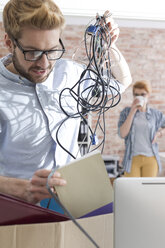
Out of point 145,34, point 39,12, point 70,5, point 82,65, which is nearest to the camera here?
point 39,12

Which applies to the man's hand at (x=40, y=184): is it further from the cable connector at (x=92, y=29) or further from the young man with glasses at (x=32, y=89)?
the cable connector at (x=92, y=29)

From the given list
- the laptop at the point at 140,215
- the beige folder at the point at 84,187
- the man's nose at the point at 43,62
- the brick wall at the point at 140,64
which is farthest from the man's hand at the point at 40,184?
the brick wall at the point at 140,64

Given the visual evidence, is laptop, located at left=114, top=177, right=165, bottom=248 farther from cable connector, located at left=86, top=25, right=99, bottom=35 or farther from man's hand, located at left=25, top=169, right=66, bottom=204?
cable connector, located at left=86, top=25, right=99, bottom=35

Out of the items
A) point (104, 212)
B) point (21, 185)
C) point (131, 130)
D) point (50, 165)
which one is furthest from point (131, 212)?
point (131, 130)

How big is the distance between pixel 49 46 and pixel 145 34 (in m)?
4.67

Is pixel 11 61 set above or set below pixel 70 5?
below

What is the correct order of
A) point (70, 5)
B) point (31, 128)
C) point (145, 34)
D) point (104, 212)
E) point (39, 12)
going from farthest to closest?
point (145, 34) < point (70, 5) < point (31, 128) < point (39, 12) < point (104, 212)

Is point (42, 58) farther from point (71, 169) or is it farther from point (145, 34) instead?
point (145, 34)

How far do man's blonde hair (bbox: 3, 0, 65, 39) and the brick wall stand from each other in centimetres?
432

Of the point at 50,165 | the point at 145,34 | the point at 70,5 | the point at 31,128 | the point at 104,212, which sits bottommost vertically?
the point at 104,212

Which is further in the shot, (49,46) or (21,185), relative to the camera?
(49,46)

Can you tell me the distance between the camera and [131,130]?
3676 mm

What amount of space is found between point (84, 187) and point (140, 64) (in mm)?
4897

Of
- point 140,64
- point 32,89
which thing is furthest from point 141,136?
point 32,89
